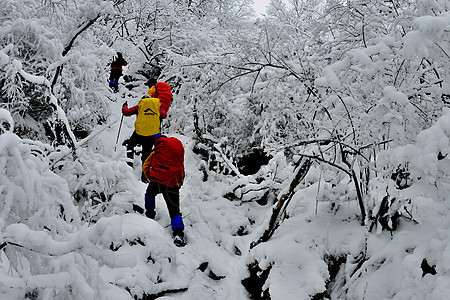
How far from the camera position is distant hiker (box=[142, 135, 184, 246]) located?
190 inches

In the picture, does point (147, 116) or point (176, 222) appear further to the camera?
point (147, 116)

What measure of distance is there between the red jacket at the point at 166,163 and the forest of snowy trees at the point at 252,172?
0.43 m

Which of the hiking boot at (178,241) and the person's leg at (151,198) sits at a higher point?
the person's leg at (151,198)

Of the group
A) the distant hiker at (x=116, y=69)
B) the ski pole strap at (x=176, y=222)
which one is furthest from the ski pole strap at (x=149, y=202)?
the distant hiker at (x=116, y=69)

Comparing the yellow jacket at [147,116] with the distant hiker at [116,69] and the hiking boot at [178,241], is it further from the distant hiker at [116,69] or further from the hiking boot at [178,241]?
the distant hiker at [116,69]

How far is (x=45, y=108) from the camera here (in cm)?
531

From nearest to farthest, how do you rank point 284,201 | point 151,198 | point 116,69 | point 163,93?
point 284,201 < point 151,198 < point 163,93 < point 116,69

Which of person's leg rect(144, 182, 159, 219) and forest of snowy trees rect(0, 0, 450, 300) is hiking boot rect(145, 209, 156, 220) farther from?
forest of snowy trees rect(0, 0, 450, 300)

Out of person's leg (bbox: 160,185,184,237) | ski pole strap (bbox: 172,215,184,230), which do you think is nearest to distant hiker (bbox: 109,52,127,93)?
person's leg (bbox: 160,185,184,237)

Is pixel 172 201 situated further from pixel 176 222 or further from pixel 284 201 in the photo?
pixel 284 201

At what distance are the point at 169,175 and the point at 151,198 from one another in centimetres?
56

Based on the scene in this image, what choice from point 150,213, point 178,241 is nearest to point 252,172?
point 150,213

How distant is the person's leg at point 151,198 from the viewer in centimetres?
496

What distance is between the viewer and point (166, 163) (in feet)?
15.9
